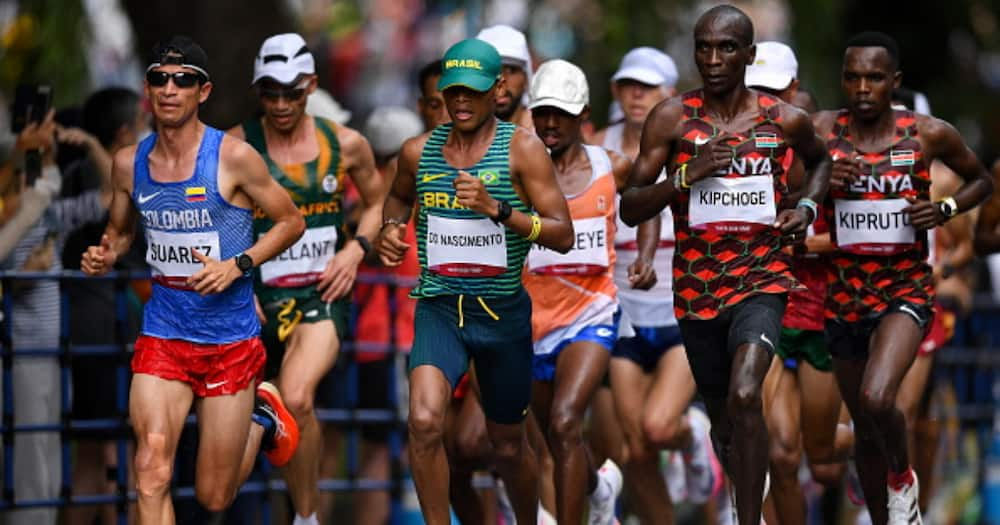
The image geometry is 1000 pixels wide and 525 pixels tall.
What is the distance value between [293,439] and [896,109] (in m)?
3.57

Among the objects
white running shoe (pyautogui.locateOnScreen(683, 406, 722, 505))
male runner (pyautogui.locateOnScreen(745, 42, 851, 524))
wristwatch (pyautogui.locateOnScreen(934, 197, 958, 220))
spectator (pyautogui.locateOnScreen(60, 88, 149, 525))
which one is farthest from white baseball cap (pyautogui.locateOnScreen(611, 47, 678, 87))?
spectator (pyautogui.locateOnScreen(60, 88, 149, 525))

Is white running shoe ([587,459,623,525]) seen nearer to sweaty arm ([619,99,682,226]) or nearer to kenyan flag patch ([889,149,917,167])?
sweaty arm ([619,99,682,226])

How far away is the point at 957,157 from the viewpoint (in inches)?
429

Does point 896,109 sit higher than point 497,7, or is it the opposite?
point 497,7

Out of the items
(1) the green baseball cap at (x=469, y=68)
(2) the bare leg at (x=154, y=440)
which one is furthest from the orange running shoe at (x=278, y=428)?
(1) the green baseball cap at (x=469, y=68)

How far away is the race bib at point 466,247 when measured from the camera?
9.88 m

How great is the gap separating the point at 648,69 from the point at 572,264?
2.11m

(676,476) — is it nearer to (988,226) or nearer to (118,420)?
(988,226)

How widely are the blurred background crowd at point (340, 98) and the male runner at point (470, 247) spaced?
2.74 meters

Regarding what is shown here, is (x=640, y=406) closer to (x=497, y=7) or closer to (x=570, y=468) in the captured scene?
(x=570, y=468)

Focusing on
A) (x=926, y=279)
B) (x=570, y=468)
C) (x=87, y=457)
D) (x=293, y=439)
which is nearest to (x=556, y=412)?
(x=570, y=468)

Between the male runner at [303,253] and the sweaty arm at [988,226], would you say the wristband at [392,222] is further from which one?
the sweaty arm at [988,226]

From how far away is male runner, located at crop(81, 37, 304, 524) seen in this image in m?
9.71

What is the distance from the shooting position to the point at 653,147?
395 inches
